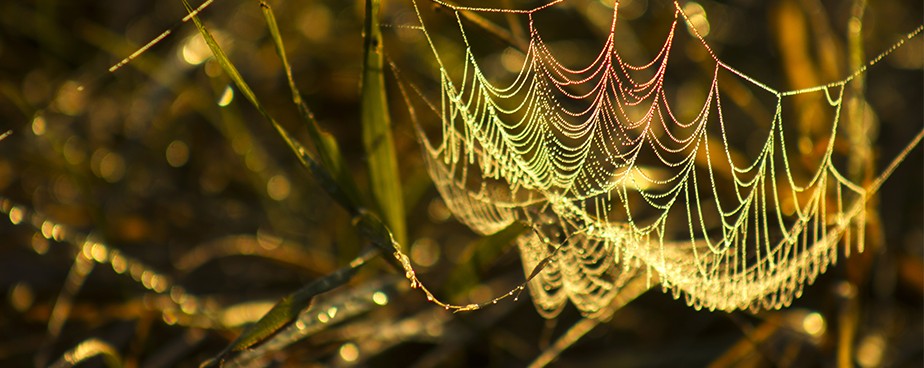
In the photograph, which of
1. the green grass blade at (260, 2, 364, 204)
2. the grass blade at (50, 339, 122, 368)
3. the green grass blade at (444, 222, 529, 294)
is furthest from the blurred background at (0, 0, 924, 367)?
the green grass blade at (260, 2, 364, 204)

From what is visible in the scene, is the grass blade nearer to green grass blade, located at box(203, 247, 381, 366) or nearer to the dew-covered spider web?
green grass blade, located at box(203, 247, 381, 366)

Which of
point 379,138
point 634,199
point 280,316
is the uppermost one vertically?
point 379,138

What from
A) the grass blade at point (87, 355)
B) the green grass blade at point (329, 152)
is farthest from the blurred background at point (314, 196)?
the green grass blade at point (329, 152)

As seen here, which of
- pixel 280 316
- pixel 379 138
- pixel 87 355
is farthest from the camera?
pixel 87 355

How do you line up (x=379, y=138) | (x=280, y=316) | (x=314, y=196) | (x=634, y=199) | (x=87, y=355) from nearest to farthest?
(x=280, y=316) → (x=379, y=138) → (x=87, y=355) → (x=634, y=199) → (x=314, y=196)

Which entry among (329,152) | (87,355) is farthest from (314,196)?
(329,152)

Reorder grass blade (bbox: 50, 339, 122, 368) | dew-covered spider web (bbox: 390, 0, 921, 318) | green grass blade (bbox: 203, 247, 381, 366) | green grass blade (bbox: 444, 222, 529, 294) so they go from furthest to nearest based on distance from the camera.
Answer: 1. dew-covered spider web (bbox: 390, 0, 921, 318)
2. grass blade (bbox: 50, 339, 122, 368)
3. green grass blade (bbox: 444, 222, 529, 294)
4. green grass blade (bbox: 203, 247, 381, 366)

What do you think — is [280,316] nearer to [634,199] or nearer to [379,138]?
[379,138]
